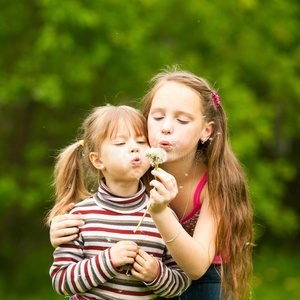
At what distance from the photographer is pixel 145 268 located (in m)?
2.57

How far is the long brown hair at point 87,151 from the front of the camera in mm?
2775

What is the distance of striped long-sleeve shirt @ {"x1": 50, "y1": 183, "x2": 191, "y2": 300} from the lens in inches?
101

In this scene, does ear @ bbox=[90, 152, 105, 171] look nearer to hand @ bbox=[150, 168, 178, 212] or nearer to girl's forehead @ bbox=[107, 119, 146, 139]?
girl's forehead @ bbox=[107, 119, 146, 139]

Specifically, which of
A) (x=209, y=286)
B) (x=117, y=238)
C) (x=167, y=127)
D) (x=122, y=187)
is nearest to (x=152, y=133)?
(x=167, y=127)

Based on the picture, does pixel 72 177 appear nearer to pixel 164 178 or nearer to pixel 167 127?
pixel 167 127

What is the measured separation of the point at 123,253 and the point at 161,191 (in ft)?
1.26

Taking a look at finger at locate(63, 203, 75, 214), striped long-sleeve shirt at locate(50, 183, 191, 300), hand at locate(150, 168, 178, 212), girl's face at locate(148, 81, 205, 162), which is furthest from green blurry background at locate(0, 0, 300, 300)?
hand at locate(150, 168, 178, 212)

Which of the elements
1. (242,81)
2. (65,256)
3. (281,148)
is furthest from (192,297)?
(281,148)

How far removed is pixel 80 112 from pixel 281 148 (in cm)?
511

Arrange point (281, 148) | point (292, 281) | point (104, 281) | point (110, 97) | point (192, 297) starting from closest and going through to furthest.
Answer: point (104, 281) < point (192, 297) < point (110, 97) < point (292, 281) < point (281, 148)

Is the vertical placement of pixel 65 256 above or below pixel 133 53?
below

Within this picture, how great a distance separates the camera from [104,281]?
258 centimetres

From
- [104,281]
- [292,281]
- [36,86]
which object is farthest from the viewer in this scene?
[292,281]

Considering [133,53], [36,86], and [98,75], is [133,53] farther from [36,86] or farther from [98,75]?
[36,86]
